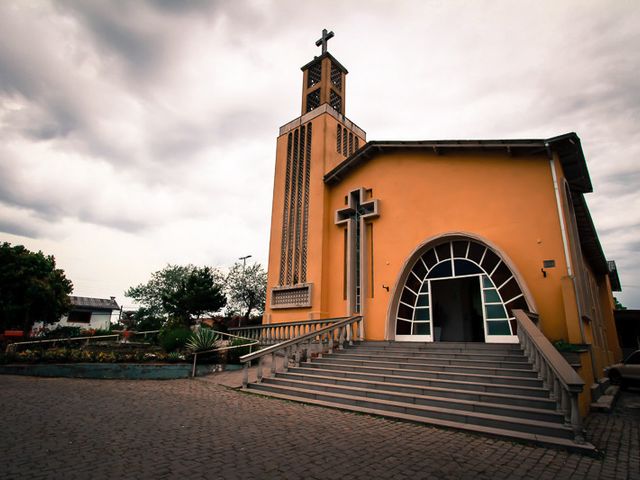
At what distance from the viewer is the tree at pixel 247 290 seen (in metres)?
33.7

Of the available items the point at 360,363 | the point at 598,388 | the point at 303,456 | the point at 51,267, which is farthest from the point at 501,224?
the point at 51,267

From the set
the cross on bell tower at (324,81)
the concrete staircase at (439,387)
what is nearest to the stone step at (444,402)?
the concrete staircase at (439,387)

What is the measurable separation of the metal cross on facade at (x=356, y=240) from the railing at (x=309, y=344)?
143 cm

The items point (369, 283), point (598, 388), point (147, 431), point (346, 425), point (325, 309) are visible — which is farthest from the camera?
point (325, 309)

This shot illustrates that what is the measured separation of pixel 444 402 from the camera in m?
6.46

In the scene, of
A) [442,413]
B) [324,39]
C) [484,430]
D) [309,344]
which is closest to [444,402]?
[442,413]

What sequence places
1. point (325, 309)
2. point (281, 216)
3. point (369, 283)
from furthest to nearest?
1. point (281, 216)
2. point (325, 309)
3. point (369, 283)

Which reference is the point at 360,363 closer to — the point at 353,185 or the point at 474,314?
the point at 474,314

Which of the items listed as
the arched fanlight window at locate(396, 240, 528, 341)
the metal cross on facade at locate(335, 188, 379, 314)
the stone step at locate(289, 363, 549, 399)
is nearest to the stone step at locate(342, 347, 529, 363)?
the stone step at locate(289, 363, 549, 399)

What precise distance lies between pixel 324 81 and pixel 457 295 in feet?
43.7

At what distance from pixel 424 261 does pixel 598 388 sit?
590cm

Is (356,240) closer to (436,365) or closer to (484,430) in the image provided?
(436,365)

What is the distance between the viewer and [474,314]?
570 inches

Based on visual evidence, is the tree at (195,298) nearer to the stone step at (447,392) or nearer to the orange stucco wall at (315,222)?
the orange stucco wall at (315,222)
